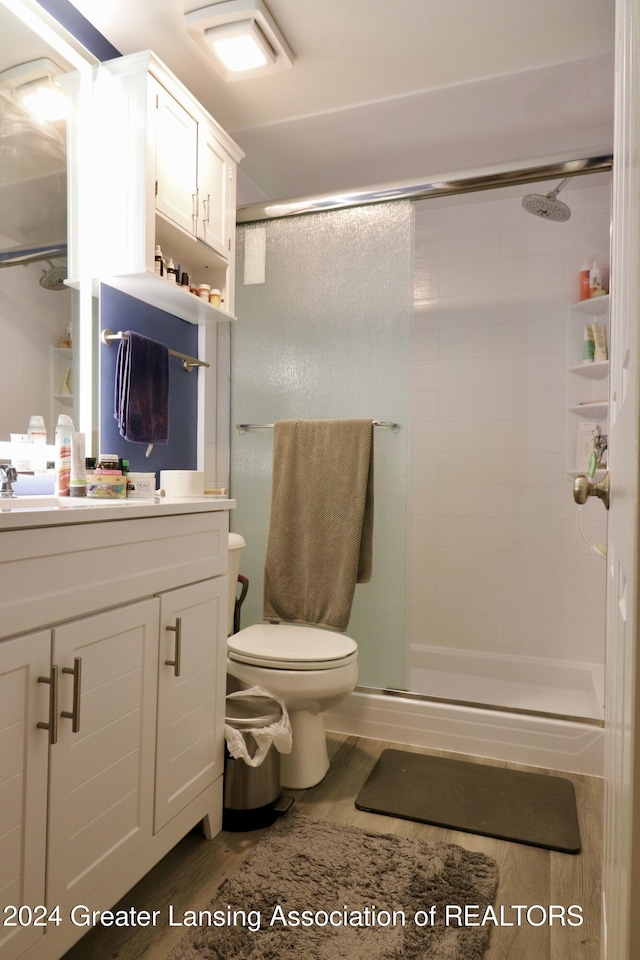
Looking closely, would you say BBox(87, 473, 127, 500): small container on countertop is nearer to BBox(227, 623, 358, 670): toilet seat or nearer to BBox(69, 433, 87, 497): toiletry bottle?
BBox(69, 433, 87, 497): toiletry bottle

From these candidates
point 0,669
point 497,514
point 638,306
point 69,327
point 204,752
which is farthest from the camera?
point 497,514

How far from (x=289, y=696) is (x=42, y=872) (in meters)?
0.92

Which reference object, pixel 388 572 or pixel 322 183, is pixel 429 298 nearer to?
pixel 322 183

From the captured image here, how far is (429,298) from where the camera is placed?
3.24 meters

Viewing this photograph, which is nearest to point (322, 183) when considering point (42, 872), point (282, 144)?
point (282, 144)

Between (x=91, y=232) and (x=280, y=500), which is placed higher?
(x=91, y=232)

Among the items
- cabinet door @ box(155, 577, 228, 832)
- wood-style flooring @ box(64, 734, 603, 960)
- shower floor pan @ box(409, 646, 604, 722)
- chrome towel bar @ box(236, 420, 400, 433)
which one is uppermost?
chrome towel bar @ box(236, 420, 400, 433)

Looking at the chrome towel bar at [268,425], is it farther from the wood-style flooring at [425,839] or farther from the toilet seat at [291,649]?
the wood-style flooring at [425,839]

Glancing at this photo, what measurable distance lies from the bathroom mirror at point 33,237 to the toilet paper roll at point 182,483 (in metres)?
0.34

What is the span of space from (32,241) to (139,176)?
365 millimetres

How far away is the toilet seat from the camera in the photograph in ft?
6.20

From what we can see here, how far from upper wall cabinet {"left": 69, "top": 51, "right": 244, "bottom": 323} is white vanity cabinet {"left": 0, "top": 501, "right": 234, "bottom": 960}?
853 mm

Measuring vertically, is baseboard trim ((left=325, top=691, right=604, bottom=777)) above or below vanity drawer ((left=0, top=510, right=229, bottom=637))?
below

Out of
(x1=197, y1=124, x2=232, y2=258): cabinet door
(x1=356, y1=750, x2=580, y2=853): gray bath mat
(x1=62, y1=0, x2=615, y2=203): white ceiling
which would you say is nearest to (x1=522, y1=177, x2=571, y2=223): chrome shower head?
(x1=62, y1=0, x2=615, y2=203): white ceiling
